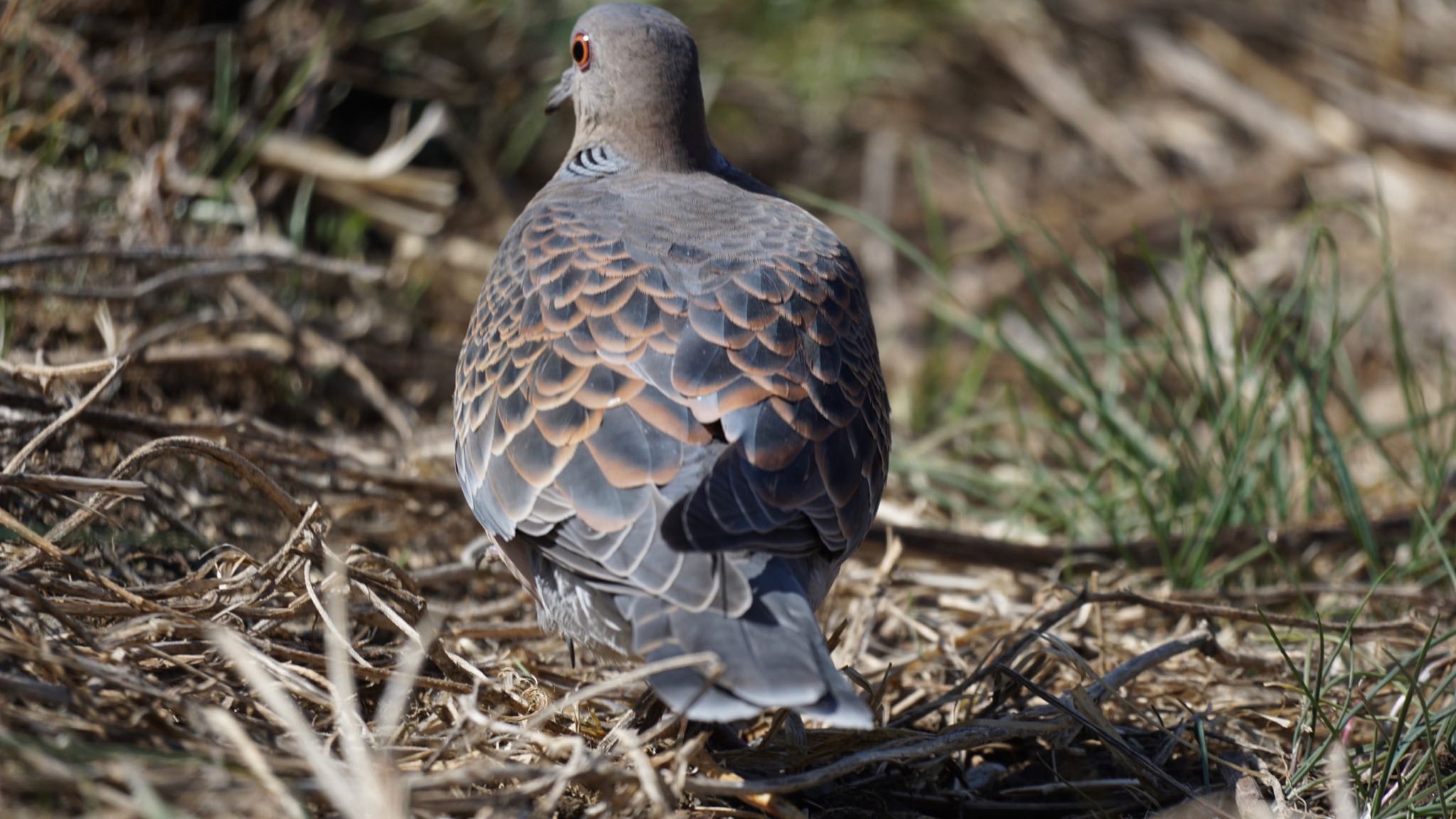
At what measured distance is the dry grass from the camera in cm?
267

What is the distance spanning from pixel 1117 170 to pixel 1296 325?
3.09 m

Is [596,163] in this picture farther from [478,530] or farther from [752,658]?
[752,658]

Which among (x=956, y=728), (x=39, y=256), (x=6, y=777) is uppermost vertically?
(x=39, y=256)

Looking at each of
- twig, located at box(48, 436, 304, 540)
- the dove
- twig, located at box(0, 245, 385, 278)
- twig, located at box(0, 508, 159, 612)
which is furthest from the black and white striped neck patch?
twig, located at box(0, 508, 159, 612)

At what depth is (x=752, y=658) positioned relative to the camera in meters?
2.52


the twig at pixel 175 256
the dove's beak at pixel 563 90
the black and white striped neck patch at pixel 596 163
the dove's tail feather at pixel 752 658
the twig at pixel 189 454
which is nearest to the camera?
the dove's tail feather at pixel 752 658

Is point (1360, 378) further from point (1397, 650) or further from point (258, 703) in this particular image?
point (258, 703)

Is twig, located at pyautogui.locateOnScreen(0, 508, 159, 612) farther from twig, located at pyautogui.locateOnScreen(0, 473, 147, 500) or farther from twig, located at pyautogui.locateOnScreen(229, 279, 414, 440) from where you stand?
twig, located at pyautogui.locateOnScreen(229, 279, 414, 440)

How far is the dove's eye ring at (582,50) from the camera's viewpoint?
4.41 m

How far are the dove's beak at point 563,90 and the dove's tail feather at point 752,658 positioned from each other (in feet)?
7.83

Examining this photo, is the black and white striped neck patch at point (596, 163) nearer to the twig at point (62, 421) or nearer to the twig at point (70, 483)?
the twig at point (62, 421)

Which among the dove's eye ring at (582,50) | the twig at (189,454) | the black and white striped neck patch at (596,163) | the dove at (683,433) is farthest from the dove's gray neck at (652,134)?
the twig at (189,454)

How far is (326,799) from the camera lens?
227 cm

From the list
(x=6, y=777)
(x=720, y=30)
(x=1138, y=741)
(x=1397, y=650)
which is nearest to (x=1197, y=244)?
(x=1397, y=650)
